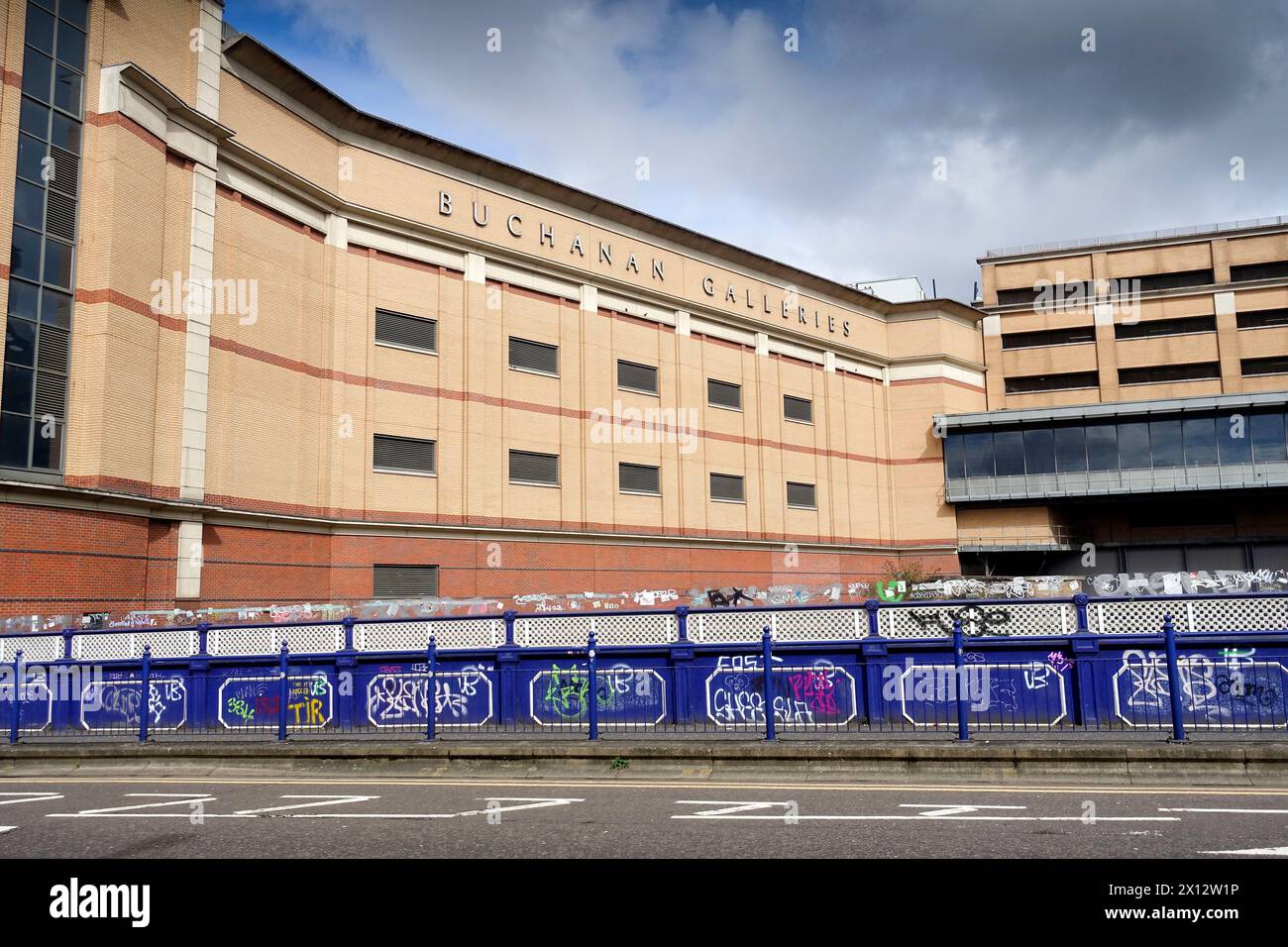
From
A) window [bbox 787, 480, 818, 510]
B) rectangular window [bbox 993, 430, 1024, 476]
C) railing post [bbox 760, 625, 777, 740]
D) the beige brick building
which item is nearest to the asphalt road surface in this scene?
railing post [bbox 760, 625, 777, 740]

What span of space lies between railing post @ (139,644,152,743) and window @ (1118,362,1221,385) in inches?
2177

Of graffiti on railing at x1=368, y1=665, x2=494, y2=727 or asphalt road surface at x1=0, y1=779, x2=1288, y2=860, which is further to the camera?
graffiti on railing at x1=368, y1=665, x2=494, y2=727

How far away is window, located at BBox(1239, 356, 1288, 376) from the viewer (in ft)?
187

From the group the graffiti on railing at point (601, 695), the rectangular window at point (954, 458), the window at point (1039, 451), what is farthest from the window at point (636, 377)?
the graffiti on railing at point (601, 695)

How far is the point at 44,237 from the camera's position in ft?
80.1

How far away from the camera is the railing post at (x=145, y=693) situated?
16078mm

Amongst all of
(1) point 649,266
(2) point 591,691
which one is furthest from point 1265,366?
(2) point 591,691

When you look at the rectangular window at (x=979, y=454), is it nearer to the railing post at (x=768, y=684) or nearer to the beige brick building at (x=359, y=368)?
the beige brick building at (x=359, y=368)

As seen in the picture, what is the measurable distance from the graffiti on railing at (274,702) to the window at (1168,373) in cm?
5382

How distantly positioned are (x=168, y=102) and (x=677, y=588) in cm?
2557

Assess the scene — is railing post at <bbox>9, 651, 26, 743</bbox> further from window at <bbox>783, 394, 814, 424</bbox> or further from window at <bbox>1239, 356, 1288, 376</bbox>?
window at <bbox>1239, 356, 1288, 376</bbox>

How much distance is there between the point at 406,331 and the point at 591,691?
23.8m
